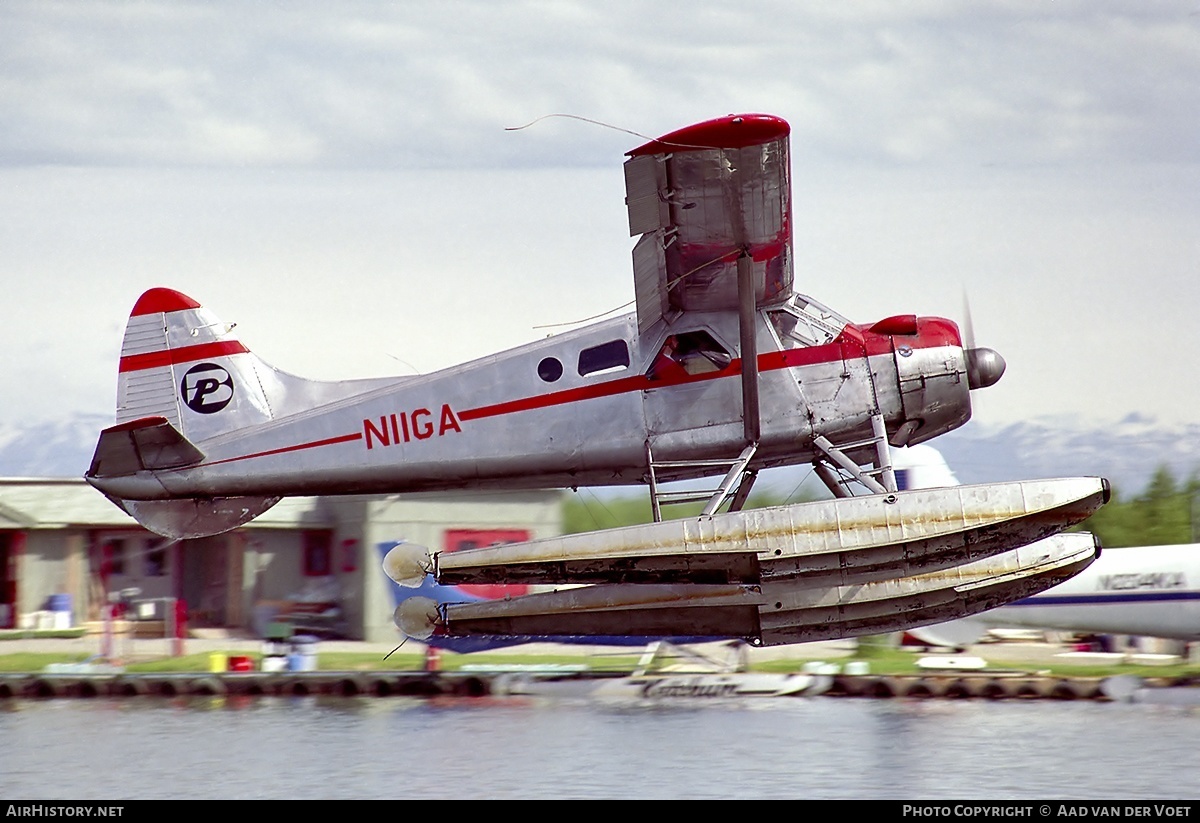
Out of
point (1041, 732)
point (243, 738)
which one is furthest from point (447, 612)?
point (1041, 732)

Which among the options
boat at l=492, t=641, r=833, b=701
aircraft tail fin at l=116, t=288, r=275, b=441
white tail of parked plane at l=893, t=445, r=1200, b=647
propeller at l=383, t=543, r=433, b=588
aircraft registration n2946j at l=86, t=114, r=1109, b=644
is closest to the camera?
aircraft registration n2946j at l=86, t=114, r=1109, b=644

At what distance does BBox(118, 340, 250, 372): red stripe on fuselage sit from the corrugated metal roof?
542 inches

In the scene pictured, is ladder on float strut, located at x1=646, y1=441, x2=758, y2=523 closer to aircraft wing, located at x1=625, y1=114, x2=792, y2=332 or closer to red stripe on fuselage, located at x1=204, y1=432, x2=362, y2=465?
aircraft wing, located at x1=625, y1=114, x2=792, y2=332

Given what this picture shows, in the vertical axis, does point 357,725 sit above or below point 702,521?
below

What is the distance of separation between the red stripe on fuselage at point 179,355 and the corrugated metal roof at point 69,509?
45.1 ft

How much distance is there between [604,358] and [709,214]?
1.65 metres

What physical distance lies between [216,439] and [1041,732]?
11522mm

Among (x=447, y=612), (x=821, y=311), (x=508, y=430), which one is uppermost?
(x=821, y=311)

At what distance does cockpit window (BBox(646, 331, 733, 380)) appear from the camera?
1041 cm

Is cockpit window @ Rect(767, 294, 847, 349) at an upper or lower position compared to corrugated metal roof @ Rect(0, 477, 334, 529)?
lower

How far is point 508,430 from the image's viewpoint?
414 inches

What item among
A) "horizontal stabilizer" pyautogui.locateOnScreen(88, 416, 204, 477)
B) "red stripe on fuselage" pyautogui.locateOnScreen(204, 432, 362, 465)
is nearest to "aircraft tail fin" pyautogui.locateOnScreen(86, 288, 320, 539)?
"horizontal stabilizer" pyautogui.locateOnScreen(88, 416, 204, 477)

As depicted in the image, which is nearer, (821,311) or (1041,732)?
(821,311)

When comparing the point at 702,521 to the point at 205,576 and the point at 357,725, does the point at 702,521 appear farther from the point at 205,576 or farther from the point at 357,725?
the point at 205,576
